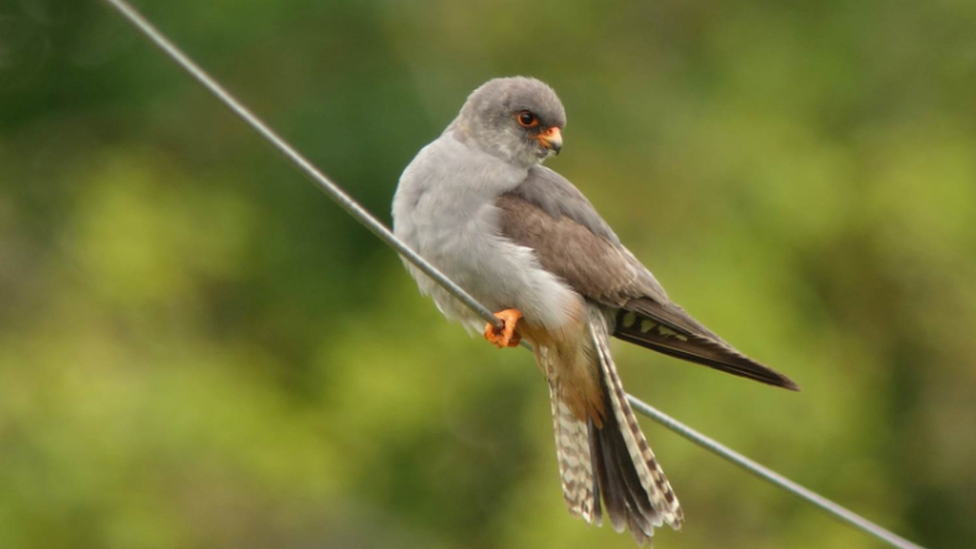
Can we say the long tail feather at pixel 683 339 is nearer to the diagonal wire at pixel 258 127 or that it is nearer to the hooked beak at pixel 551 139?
the hooked beak at pixel 551 139

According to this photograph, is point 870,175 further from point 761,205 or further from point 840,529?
point 840,529

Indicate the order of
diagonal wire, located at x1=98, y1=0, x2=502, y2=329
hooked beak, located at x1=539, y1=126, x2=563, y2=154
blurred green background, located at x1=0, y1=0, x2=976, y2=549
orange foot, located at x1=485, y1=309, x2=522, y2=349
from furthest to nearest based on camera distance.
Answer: blurred green background, located at x1=0, y1=0, x2=976, y2=549 → hooked beak, located at x1=539, y1=126, x2=563, y2=154 → orange foot, located at x1=485, y1=309, x2=522, y2=349 → diagonal wire, located at x1=98, y1=0, x2=502, y2=329

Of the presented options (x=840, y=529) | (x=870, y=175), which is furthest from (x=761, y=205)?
(x=840, y=529)

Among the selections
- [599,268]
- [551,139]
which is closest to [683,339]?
[599,268]

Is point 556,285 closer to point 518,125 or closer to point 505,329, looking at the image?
point 505,329

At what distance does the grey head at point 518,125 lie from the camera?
15.4 ft

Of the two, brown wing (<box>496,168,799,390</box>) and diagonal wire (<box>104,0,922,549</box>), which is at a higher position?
brown wing (<box>496,168,799,390</box>)

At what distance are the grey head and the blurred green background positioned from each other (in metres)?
2.70

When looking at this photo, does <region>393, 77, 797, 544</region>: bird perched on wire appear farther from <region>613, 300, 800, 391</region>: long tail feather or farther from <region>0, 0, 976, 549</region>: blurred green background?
<region>0, 0, 976, 549</region>: blurred green background

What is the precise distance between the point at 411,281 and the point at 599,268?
4.53 m

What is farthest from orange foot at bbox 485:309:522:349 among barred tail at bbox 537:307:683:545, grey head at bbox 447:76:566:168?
grey head at bbox 447:76:566:168

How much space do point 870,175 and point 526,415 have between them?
10.6ft

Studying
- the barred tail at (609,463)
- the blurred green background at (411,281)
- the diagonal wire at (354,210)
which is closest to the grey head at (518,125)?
the barred tail at (609,463)

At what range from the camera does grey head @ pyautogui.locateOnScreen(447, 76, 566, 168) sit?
185 inches
